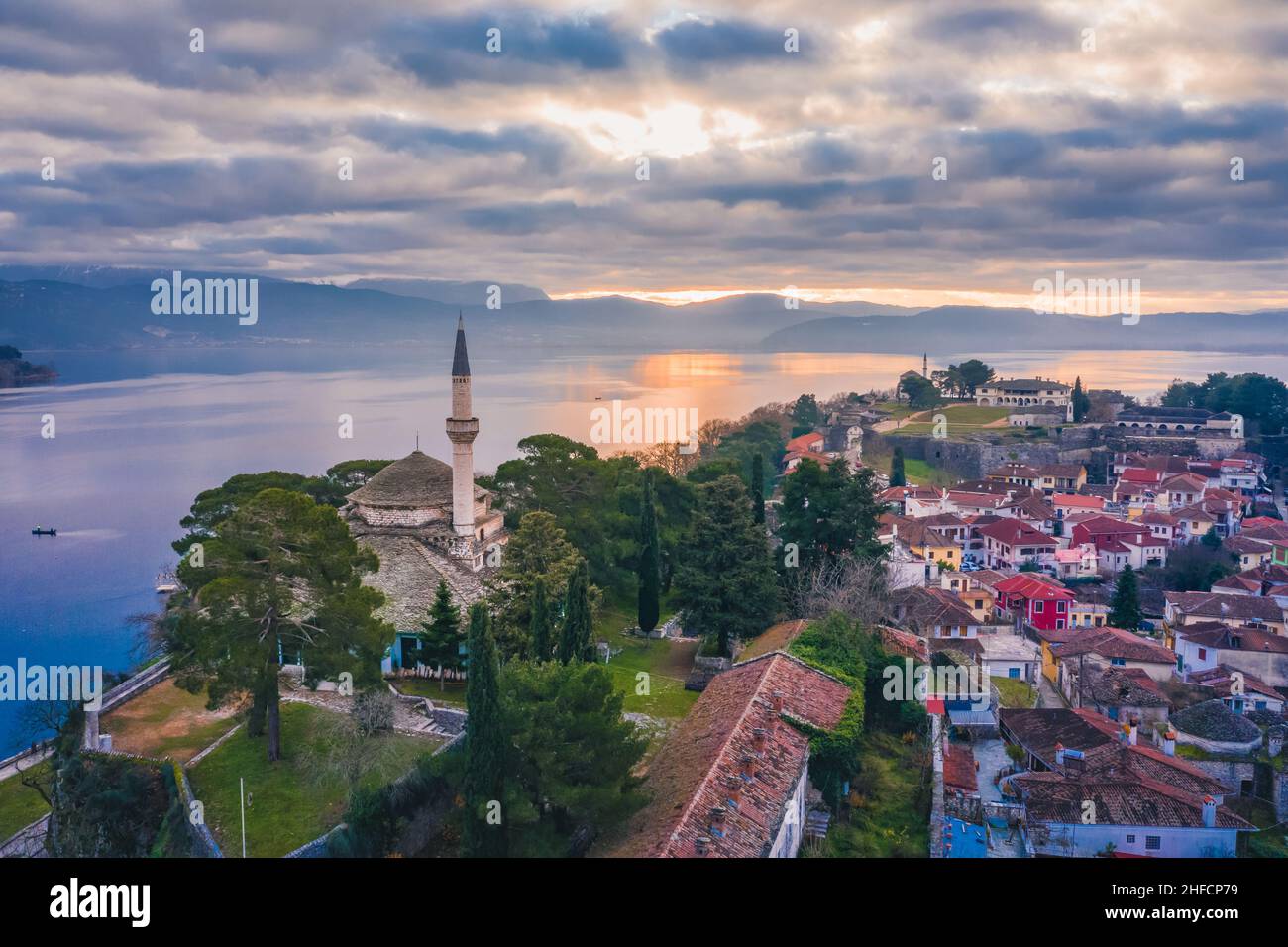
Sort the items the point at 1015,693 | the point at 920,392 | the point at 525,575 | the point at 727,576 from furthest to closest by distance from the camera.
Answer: the point at 920,392 → the point at 1015,693 → the point at 727,576 → the point at 525,575

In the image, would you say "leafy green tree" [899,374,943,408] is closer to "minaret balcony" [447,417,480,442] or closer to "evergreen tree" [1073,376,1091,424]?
"evergreen tree" [1073,376,1091,424]

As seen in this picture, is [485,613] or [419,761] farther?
[419,761]

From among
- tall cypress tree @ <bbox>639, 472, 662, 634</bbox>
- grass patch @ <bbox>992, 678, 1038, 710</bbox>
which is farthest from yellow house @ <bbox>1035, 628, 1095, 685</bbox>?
tall cypress tree @ <bbox>639, 472, 662, 634</bbox>

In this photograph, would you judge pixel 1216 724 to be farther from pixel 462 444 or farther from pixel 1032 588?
pixel 462 444

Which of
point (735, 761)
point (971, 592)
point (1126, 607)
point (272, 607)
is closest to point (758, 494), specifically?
point (971, 592)

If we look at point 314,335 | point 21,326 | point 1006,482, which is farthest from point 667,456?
point 314,335
